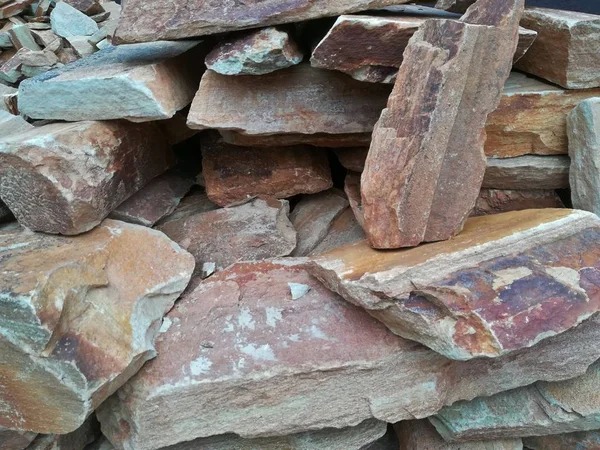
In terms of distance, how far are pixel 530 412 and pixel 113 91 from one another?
1.82 metres

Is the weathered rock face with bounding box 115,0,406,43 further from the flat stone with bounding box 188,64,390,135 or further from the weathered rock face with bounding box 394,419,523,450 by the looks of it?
the weathered rock face with bounding box 394,419,523,450

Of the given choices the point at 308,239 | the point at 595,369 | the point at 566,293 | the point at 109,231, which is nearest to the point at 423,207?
the point at 566,293

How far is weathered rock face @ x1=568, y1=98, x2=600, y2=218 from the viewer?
184cm

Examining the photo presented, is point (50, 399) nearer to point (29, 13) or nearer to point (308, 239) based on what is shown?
point (308, 239)

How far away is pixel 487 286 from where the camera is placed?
1.43m

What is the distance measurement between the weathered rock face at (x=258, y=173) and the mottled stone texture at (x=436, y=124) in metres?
0.58

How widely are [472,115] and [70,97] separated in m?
1.34

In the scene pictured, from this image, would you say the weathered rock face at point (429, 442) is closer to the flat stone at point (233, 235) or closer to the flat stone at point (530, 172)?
the flat stone at point (233, 235)

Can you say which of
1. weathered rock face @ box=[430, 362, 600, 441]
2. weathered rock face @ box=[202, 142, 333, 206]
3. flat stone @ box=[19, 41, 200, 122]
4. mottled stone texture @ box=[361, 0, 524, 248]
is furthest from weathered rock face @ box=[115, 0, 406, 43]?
weathered rock face @ box=[430, 362, 600, 441]

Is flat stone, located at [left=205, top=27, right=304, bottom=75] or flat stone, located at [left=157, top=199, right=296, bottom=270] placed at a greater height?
flat stone, located at [left=205, top=27, right=304, bottom=75]

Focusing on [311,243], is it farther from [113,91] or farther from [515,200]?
[113,91]

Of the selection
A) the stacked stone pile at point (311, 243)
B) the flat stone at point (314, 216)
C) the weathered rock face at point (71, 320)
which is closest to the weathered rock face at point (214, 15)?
the stacked stone pile at point (311, 243)

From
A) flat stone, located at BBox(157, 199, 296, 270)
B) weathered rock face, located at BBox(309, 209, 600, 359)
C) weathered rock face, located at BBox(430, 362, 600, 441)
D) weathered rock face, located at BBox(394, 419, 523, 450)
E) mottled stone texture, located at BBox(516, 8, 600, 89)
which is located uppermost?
mottled stone texture, located at BBox(516, 8, 600, 89)

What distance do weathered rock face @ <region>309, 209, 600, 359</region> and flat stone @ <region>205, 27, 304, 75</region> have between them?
70 cm
